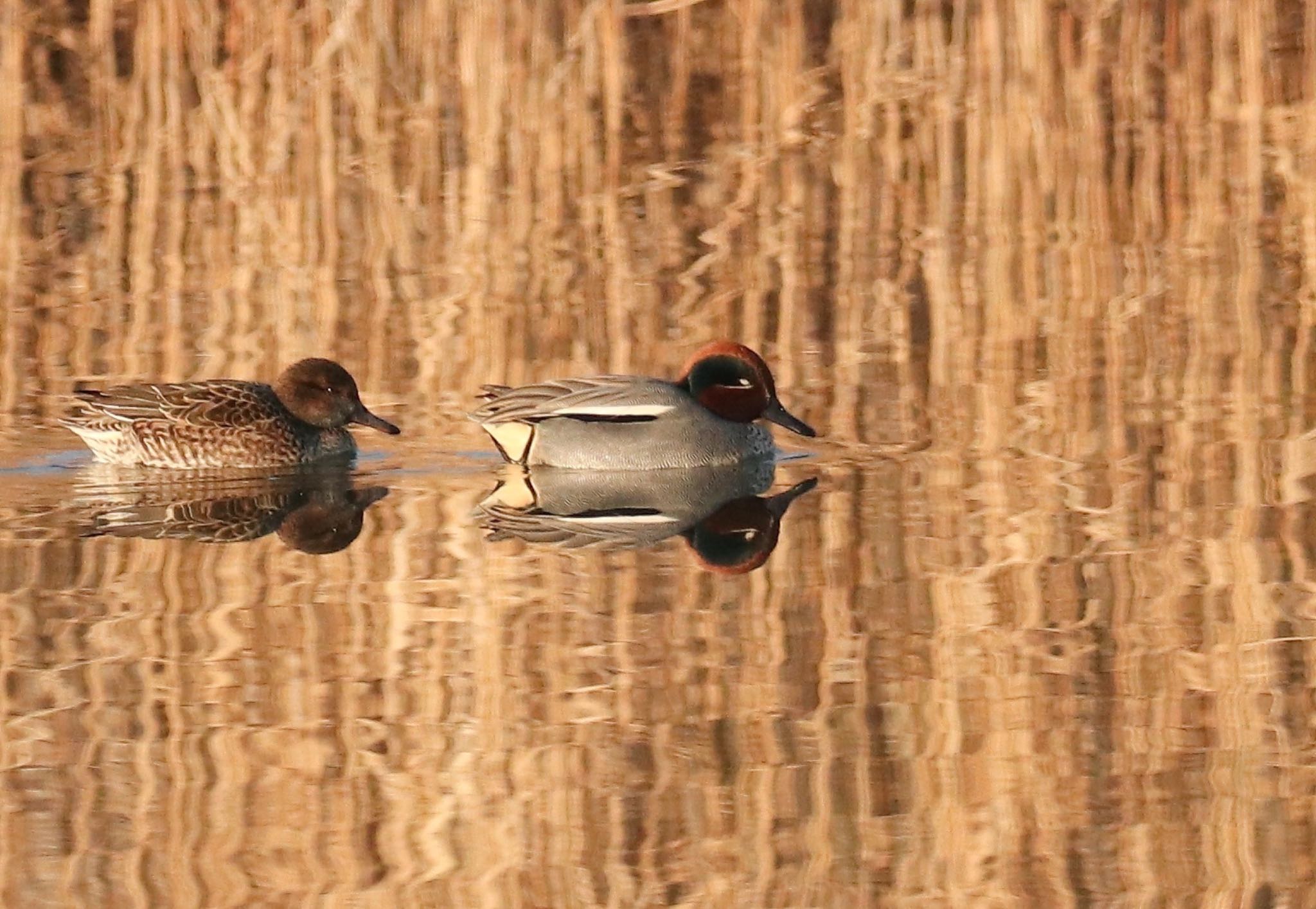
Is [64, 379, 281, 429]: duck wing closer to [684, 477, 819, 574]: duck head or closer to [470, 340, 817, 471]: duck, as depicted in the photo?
[470, 340, 817, 471]: duck

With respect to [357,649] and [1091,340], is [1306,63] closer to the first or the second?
[1091,340]

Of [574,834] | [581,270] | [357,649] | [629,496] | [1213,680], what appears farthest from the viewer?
[581,270]

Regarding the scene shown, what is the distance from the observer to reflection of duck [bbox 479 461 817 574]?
27.0ft

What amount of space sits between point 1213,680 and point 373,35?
10025mm

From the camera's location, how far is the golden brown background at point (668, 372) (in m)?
5.58

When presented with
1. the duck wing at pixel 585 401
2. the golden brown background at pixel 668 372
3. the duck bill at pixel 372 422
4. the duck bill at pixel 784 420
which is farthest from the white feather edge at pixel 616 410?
the duck bill at pixel 372 422

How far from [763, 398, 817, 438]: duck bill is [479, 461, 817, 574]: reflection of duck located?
0.16m

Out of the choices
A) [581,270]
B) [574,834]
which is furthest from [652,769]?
[581,270]

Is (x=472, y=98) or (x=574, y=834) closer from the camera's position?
(x=574, y=834)

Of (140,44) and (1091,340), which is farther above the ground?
(140,44)

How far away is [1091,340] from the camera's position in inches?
424

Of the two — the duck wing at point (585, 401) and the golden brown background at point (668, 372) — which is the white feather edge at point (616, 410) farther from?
the golden brown background at point (668, 372)

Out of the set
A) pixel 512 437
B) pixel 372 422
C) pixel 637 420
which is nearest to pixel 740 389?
pixel 637 420

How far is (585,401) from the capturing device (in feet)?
31.2
